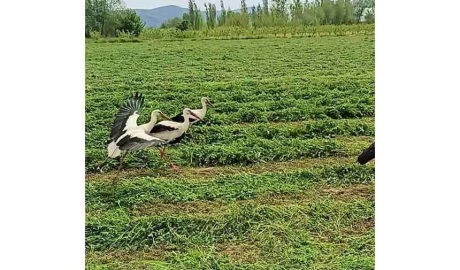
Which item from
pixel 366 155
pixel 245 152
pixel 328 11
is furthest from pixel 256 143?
pixel 328 11

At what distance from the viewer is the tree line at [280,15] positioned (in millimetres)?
3844

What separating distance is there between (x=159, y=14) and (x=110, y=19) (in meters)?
0.26

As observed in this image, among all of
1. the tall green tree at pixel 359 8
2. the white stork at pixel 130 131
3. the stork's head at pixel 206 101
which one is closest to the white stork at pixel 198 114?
the stork's head at pixel 206 101

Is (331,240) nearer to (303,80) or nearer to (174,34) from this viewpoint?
(303,80)

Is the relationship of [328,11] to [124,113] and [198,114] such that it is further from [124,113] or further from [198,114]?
[124,113]

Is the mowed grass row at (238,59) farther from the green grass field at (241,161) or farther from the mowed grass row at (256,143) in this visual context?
the mowed grass row at (256,143)

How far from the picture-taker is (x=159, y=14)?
12.5ft

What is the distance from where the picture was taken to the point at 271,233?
3.64 metres

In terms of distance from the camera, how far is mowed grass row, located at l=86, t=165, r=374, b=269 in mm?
3590

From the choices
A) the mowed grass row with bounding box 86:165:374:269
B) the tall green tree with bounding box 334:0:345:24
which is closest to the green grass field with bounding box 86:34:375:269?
the mowed grass row with bounding box 86:165:374:269

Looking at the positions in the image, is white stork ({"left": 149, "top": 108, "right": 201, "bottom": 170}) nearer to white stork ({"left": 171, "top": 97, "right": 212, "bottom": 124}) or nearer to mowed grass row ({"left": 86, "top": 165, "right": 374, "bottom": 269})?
white stork ({"left": 171, "top": 97, "right": 212, "bottom": 124})

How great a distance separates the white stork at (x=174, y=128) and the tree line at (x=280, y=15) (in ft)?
1.62

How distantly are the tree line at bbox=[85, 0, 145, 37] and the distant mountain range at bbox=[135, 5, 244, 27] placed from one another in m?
0.03

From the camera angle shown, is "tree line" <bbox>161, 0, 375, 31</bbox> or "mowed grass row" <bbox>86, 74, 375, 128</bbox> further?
"tree line" <bbox>161, 0, 375, 31</bbox>
